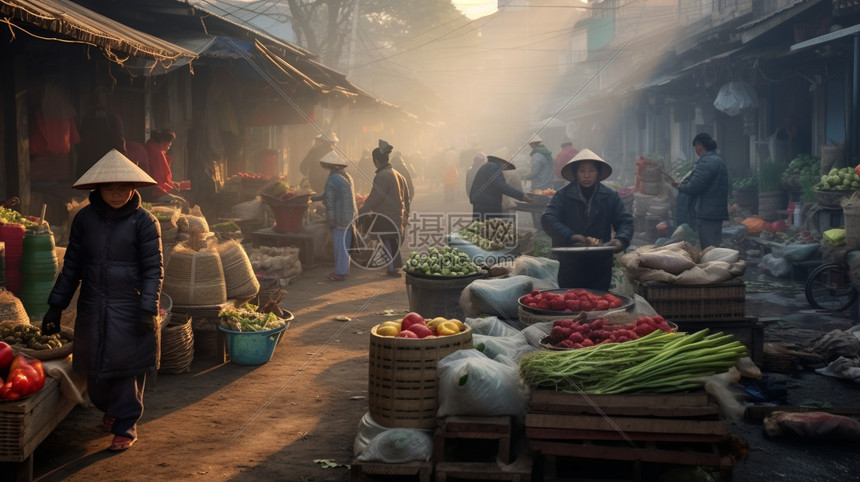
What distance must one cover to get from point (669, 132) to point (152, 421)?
25.9m

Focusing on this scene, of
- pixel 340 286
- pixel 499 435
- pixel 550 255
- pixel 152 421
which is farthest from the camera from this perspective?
pixel 340 286

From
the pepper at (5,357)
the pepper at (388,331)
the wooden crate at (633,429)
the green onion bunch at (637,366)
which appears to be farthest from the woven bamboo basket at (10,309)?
the wooden crate at (633,429)

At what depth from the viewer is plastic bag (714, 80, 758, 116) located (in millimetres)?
17438

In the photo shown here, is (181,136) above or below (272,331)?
above

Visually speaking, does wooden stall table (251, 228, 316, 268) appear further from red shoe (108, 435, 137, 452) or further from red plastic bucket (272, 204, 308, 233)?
red shoe (108, 435, 137, 452)

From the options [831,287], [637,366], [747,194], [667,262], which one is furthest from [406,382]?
[747,194]

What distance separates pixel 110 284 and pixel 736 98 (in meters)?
15.0

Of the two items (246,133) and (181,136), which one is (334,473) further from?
(246,133)

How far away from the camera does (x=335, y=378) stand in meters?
7.95

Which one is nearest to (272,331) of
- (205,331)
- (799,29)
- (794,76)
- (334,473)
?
(205,331)

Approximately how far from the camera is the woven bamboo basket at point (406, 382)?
17.6 ft

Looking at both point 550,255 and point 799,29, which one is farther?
point 799,29

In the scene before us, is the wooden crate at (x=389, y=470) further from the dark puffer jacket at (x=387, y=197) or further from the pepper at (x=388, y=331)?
the dark puffer jacket at (x=387, y=197)

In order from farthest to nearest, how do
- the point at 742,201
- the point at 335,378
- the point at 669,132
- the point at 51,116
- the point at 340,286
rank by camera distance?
the point at 669,132 < the point at 742,201 < the point at 340,286 < the point at 51,116 < the point at 335,378
